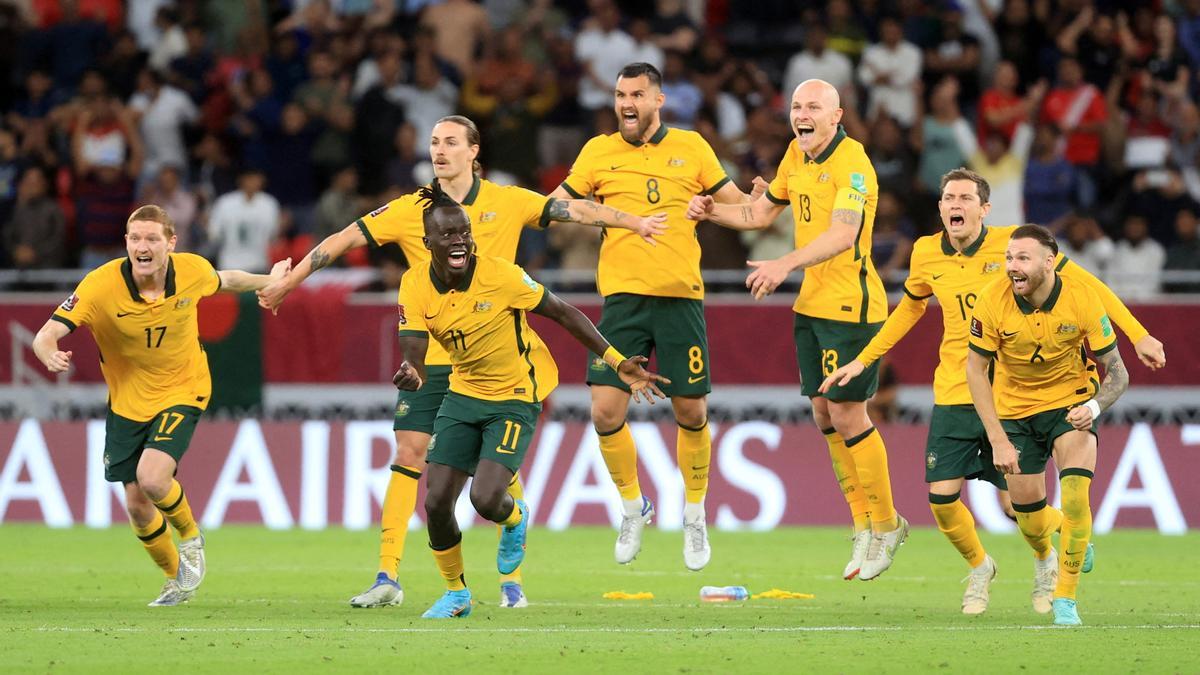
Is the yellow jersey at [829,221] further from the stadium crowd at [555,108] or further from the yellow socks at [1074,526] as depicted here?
the stadium crowd at [555,108]

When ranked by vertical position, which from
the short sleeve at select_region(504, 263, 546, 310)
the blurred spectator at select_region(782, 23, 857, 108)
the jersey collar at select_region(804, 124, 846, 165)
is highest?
the blurred spectator at select_region(782, 23, 857, 108)

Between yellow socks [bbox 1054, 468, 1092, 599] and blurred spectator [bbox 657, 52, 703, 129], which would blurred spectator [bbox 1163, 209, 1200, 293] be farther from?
yellow socks [bbox 1054, 468, 1092, 599]

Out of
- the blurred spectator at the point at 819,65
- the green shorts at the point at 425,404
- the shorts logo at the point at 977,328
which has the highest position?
the blurred spectator at the point at 819,65

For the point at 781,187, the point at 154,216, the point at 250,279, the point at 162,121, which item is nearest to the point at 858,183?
the point at 781,187

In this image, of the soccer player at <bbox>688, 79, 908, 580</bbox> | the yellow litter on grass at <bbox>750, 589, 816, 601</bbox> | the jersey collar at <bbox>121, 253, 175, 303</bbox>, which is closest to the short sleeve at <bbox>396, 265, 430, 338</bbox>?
the jersey collar at <bbox>121, 253, 175, 303</bbox>

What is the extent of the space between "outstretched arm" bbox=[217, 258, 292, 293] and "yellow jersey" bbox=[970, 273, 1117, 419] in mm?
4492

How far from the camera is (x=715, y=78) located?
22.9 metres

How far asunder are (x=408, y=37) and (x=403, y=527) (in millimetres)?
13020

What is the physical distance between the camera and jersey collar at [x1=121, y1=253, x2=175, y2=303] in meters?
12.7

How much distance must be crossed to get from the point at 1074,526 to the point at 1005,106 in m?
11.4

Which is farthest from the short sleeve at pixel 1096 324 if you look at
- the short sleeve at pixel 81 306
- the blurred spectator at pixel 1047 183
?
the blurred spectator at pixel 1047 183

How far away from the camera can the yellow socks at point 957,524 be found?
12.5 metres

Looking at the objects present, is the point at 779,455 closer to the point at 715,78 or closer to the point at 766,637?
the point at 715,78

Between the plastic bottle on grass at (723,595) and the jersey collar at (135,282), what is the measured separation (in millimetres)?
4072
